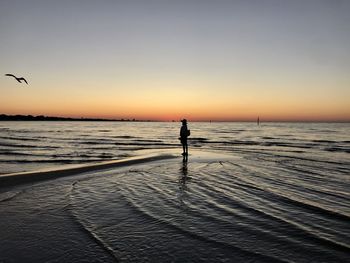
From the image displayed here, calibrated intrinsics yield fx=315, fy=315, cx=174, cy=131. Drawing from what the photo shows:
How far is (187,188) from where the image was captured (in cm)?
1170

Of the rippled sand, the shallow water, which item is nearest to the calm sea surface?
the rippled sand

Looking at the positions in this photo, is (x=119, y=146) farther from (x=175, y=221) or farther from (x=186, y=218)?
(x=175, y=221)

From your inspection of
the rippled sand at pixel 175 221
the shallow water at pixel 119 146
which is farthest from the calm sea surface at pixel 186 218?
the shallow water at pixel 119 146

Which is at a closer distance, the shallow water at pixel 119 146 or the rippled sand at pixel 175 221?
the rippled sand at pixel 175 221

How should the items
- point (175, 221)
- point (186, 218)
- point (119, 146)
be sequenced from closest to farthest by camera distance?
1. point (175, 221)
2. point (186, 218)
3. point (119, 146)

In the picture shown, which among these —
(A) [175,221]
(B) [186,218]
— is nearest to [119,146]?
(B) [186,218]

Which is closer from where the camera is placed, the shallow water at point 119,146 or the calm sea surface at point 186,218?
the calm sea surface at point 186,218

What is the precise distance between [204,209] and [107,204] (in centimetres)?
282

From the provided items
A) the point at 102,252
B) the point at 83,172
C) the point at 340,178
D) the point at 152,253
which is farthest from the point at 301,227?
the point at 83,172

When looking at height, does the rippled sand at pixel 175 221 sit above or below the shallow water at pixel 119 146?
above

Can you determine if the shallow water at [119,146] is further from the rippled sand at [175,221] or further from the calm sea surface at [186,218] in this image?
the rippled sand at [175,221]

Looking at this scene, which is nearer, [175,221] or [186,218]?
[175,221]

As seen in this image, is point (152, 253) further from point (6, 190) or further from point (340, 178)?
point (340, 178)

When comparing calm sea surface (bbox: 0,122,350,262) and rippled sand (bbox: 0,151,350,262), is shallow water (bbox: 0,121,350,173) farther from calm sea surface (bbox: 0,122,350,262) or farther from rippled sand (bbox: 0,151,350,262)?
rippled sand (bbox: 0,151,350,262)
